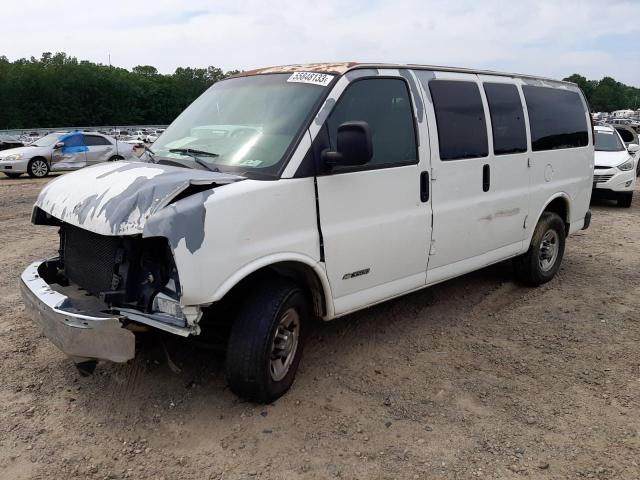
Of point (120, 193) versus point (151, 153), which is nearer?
point (120, 193)

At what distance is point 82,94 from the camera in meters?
110

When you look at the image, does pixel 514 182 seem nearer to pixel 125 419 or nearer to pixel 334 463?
pixel 334 463

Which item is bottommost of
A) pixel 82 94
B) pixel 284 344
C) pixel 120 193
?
pixel 284 344

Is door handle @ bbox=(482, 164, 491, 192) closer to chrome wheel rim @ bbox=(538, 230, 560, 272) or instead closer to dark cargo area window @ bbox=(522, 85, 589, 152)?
dark cargo area window @ bbox=(522, 85, 589, 152)

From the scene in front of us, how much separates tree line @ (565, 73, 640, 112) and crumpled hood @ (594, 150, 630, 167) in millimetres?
123889

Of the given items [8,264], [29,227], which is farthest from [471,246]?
[29,227]

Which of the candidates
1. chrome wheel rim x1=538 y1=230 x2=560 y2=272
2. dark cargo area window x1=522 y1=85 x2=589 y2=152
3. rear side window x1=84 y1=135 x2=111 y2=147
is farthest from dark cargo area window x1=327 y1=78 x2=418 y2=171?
rear side window x1=84 y1=135 x2=111 y2=147

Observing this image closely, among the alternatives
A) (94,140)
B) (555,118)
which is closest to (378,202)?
(555,118)

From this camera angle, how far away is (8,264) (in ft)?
22.5

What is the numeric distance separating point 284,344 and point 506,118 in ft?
10.3

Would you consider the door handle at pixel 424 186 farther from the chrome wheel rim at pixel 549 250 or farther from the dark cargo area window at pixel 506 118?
the chrome wheel rim at pixel 549 250

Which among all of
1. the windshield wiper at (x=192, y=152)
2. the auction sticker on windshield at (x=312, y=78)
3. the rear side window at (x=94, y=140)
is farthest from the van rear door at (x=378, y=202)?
the rear side window at (x=94, y=140)

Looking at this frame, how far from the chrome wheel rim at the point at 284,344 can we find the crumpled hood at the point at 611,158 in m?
10.7

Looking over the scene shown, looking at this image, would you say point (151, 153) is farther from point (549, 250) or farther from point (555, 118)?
point (549, 250)
